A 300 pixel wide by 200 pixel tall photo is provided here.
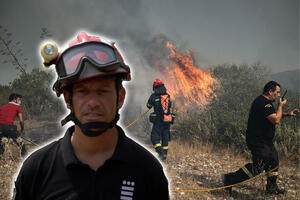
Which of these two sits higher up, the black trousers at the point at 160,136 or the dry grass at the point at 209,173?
A: the black trousers at the point at 160,136

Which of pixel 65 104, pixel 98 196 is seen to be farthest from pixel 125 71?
pixel 98 196

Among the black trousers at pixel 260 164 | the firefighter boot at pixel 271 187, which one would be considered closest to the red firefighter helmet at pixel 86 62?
the black trousers at pixel 260 164

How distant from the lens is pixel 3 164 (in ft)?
21.7

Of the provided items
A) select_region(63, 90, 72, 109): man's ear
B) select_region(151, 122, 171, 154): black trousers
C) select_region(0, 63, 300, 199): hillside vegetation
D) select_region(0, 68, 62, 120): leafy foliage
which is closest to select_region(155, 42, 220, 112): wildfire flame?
select_region(0, 63, 300, 199): hillside vegetation

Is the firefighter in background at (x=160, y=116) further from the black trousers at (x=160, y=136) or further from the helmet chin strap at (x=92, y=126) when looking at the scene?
the helmet chin strap at (x=92, y=126)

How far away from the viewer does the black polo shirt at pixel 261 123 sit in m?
5.32

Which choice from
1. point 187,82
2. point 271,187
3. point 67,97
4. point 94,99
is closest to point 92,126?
point 94,99

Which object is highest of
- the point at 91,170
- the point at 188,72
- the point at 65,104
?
the point at 188,72

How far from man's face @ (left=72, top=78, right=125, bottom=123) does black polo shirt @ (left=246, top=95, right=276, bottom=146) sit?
464 centimetres

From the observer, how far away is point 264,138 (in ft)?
17.8

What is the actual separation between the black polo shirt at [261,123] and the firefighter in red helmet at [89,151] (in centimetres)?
444

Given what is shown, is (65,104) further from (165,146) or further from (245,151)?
(245,151)

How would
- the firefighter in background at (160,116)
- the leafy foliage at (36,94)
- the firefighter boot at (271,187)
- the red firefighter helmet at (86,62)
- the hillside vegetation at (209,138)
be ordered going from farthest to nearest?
the leafy foliage at (36,94)
the firefighter in background at (160,116)
the hillside vegetation at (209,138)
the firefighter boot at (271,187)
the red firefighter helmet at (86,62)

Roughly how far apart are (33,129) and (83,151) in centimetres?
1246
